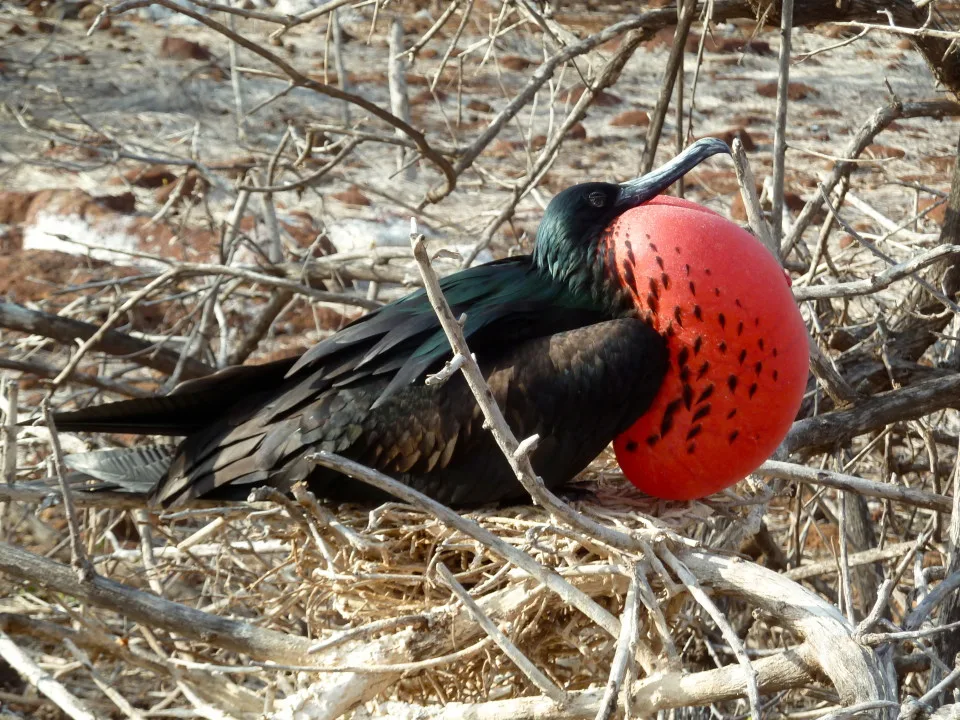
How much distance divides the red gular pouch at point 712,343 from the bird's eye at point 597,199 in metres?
0.13

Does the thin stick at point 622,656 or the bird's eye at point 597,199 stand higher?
the bird's eye at point 597,199

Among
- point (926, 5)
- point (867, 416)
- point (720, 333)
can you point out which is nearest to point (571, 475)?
point (720, 333)

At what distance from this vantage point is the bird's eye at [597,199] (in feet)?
6.21

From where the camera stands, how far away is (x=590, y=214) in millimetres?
1889

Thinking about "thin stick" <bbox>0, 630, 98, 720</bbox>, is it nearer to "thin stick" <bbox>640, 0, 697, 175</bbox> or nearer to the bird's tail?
the bird's tail

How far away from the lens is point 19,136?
6629 mm

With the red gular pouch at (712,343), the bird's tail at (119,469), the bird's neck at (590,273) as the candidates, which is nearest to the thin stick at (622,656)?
the red gular pouch at (712,343)

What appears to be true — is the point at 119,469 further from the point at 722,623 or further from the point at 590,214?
the point at 722,623

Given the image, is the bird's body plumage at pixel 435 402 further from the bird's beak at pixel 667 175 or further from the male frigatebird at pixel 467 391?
the bird's beak at pixel 667 175

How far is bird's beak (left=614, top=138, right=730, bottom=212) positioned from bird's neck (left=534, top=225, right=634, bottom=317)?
78 mm

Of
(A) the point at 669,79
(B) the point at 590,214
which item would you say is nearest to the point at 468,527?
(B) the point at 590,214

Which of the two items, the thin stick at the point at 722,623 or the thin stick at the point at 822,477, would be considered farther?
the thin stick at the point at 822,477

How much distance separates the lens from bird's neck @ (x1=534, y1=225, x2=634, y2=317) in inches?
70.9

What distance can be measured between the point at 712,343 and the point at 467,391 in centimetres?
39
